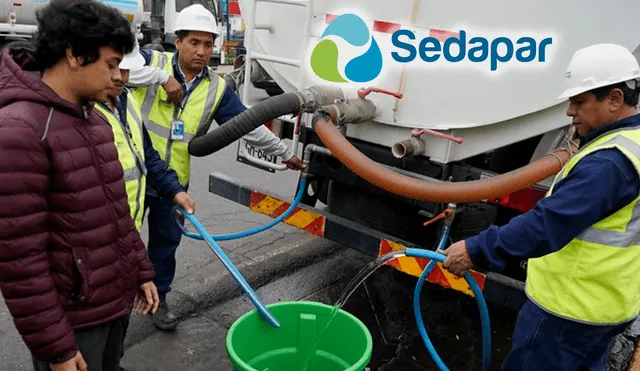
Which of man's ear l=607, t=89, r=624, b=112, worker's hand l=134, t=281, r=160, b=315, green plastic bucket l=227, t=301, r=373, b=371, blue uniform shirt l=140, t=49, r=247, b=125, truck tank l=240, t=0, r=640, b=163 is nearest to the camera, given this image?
man's ear l=607, t=89, r=624, b=112

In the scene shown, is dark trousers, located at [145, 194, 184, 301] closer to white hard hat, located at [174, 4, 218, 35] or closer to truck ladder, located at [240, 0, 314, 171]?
truck ladder, located at [240, 0, 314, 171]

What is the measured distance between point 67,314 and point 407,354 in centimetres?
208

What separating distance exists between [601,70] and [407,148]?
1115 millimetres

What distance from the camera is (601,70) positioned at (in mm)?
1842

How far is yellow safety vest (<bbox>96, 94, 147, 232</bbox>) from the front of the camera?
2.11 meters

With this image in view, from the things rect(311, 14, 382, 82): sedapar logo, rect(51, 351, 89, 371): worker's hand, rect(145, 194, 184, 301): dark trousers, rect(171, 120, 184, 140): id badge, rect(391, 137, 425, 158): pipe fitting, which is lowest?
rect(145, 194, 184, 301): dark trousers

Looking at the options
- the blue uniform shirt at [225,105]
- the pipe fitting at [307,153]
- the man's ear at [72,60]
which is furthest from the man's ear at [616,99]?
the blue uniform shirt at [225,105]

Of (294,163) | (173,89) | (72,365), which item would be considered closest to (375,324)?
(294,163)

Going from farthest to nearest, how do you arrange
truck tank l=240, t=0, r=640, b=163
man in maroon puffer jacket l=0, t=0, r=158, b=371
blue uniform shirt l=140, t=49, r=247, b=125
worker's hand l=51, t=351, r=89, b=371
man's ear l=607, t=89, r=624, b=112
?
blue uniform shirt l=140, t=49, r=247, b=125 → truck tank l=240, t=0, r=640, b=163 → man's ear l=607, t=89, r=624, b=112 → worker's hand l=51, t=351, r=89, b=371 → man in maroon puffer jacket l=0, t=0, r=158, b=371

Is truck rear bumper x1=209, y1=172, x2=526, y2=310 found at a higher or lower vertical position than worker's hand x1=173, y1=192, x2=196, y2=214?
lower

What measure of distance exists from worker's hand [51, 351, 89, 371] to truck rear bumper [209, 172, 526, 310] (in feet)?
5.64

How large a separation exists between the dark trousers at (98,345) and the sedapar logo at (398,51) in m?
1.68

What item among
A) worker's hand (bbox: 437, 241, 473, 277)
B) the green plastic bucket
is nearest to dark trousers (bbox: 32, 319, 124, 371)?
the green plastic bucket

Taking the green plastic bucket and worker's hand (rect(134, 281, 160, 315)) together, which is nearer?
worker's hand (rect(134, 281, 160, 315))
